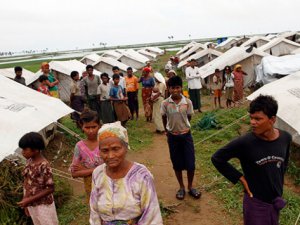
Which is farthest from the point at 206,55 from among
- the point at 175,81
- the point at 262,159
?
the point at 262,159

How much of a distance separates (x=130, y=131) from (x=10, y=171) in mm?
4383

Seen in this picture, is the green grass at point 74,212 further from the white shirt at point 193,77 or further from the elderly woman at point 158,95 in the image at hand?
the white shirt at point 193,77

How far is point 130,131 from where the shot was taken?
835 centimetres

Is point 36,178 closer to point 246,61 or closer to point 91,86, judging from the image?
point 91,86

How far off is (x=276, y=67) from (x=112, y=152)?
927cm

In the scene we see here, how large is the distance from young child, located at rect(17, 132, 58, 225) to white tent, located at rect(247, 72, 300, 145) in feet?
9.94

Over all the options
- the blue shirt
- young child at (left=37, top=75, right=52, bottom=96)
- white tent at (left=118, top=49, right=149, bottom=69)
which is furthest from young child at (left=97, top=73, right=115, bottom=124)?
white tent at (left=118, top=49, right=149, bottom=69)

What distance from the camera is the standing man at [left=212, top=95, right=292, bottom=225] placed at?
2.26 m

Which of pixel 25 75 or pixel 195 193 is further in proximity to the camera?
pixel 25 75

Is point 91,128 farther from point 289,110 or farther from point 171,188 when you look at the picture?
point 289,110

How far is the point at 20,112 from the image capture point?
4.79 metres

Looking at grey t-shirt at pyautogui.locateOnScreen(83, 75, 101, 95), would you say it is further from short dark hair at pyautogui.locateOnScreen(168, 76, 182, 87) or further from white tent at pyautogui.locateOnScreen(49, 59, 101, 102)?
white tent at pyautogui.locateOnScreen(49, 59, 101, 102)

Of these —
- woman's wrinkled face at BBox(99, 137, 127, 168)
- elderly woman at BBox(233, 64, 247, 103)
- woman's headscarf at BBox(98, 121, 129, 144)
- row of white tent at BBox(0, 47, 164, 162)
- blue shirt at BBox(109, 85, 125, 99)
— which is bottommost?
elderly woman at BBox(233, 64, 247, 103)

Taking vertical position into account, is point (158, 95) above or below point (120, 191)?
below
